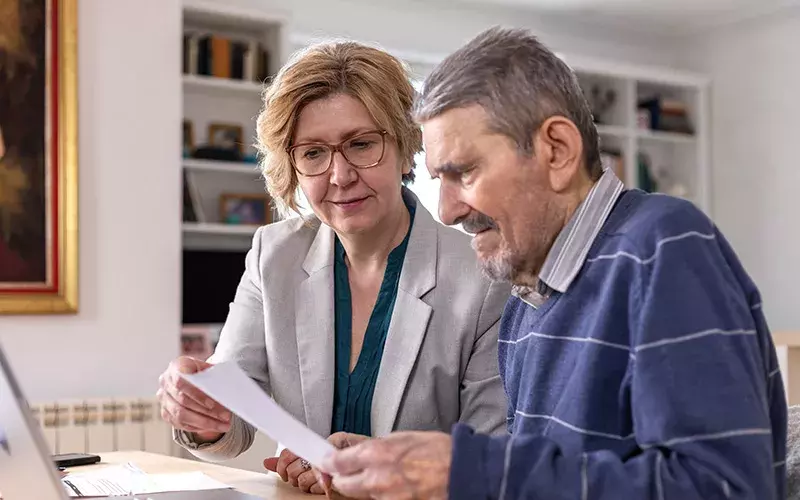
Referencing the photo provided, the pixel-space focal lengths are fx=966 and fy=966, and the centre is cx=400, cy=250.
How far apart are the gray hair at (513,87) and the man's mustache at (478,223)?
0.10 metres

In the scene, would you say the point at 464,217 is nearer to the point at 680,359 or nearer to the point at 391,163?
the point at 680,359

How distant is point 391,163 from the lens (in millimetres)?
1870

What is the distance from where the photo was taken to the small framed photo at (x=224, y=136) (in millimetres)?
4742

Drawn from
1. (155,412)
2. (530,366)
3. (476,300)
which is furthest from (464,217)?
(155,412)

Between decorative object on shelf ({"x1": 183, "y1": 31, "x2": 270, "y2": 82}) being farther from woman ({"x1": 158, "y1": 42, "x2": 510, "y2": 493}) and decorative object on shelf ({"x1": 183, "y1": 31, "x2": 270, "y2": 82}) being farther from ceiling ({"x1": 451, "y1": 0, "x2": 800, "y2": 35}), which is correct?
woman ({"x1": 158, "y1": 42, "x2": 510, "y2": 493})

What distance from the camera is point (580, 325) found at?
3.66 ft

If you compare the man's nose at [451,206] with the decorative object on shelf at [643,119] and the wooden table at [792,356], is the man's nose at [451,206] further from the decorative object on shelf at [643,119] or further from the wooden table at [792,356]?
the decorative object on shelf at [643,119]

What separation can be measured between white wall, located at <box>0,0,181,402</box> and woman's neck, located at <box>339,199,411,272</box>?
2.11 meters

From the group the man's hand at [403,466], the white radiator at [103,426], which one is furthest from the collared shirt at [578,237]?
the white radiator at [103,426]

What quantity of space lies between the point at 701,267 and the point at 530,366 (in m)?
0.28

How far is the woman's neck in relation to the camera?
6.31 ft

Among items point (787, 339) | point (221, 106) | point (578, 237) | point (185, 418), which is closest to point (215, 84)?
point (221, 106)

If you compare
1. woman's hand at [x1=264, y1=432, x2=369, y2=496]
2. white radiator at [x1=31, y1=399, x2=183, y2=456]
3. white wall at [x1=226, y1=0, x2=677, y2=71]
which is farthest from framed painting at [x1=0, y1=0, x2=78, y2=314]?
woman's hand at [x1=264, y1=432, x2=369, y2=496]

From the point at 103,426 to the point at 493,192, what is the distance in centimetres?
295
